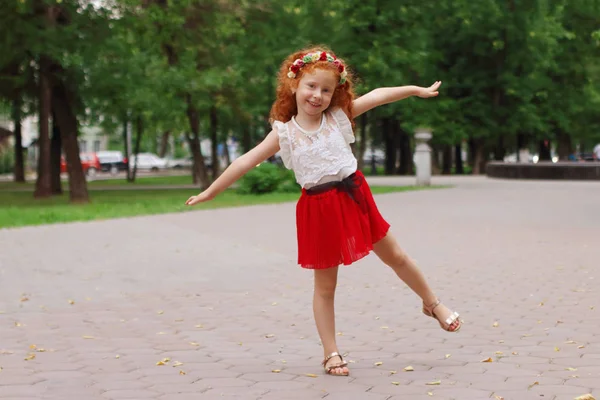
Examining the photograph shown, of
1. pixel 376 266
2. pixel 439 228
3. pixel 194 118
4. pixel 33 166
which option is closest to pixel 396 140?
pixel 194 118

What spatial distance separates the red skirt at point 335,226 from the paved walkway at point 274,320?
0.60 m

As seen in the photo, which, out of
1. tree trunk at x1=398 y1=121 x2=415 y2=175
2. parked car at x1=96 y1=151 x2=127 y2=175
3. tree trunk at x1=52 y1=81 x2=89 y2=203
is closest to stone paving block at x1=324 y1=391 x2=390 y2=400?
tree trunk at x1=52 y1=81 x2=89 y2=203

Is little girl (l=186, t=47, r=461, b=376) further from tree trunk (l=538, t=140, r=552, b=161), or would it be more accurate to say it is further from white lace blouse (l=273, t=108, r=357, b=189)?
tree trunk (l=538, t=140, r=552, b=161)

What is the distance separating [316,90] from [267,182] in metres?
25.0

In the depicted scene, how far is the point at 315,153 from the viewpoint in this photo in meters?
5.66

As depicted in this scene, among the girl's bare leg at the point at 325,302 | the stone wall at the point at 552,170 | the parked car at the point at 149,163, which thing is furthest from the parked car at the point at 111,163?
the girl's bare leg at the point at 325,302

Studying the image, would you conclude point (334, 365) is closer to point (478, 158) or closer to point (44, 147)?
point (44, 147)

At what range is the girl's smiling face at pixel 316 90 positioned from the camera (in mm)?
5594

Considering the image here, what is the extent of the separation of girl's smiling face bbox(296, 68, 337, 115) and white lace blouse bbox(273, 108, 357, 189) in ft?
0.41

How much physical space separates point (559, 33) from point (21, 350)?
145 feet

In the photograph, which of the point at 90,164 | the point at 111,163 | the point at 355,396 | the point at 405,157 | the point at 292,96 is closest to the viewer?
the point at 355,396

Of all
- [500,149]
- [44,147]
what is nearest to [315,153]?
[44,147]

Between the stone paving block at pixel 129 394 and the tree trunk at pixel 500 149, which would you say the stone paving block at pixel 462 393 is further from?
the tree trunk at pixel 500 149

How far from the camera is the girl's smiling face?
18.4 ft
